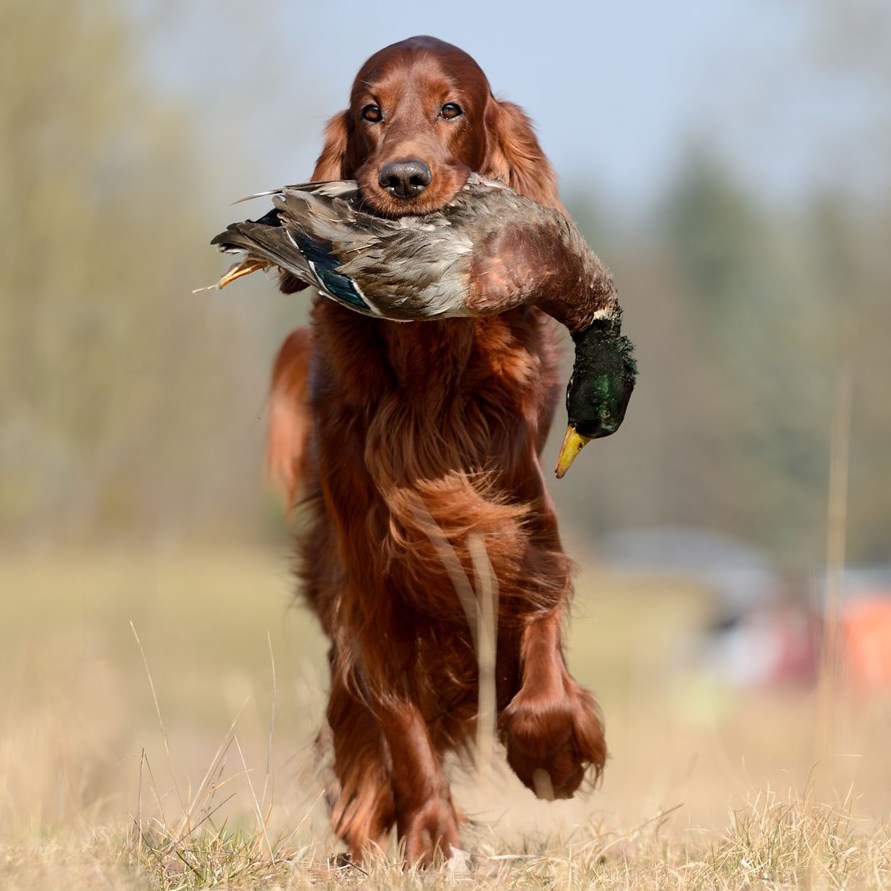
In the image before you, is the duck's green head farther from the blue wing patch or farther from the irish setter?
the blue wing patch

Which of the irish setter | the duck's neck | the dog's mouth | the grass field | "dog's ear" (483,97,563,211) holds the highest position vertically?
"dog's ear" (483,97,563,211)

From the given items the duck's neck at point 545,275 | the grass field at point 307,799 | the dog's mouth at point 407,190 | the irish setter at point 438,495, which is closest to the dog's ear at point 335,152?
the irish setter at point 438,495

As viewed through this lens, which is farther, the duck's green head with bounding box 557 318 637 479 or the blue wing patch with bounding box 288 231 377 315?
the duck's green head with bounding box 557 318 637 479

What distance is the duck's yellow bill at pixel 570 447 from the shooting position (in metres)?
3.43

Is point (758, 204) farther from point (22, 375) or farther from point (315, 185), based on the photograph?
point (315, 185)

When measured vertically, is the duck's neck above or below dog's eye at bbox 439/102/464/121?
below

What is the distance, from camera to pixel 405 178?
3.07 meters

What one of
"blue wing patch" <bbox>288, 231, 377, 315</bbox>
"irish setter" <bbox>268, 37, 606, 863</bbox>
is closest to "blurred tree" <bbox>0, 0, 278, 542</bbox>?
"irish setter" <bbox>268, 37, 606, 863</bbox>

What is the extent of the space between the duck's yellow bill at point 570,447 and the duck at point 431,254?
0.03 m

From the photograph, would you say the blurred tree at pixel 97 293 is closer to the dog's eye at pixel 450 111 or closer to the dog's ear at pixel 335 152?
the dog's ear at pixel 335 152

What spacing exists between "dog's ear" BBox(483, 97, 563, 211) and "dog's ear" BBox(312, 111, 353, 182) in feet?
1.16

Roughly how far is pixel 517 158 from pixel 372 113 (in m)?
0.43

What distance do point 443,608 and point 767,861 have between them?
3.22 feet

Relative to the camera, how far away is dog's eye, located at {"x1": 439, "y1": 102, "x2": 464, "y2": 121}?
339 centimetres
